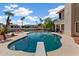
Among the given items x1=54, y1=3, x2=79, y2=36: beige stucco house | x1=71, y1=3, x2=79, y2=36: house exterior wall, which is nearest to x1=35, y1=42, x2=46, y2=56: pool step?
x1=54, y1=3, x2=79, y2=36: beige stucco house

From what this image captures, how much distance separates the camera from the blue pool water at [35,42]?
4.70 meters

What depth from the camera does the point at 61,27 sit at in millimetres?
4773

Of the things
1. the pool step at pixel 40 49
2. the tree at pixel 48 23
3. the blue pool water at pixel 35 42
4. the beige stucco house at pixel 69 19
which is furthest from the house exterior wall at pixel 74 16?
the pool step at pixel 40 49

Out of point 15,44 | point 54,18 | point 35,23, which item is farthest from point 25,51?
point 54,18

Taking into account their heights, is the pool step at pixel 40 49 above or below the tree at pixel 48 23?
below

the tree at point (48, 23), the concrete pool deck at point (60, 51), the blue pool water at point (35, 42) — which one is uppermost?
the tree at point (48, 23)

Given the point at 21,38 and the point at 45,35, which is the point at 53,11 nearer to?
the point at 45,35

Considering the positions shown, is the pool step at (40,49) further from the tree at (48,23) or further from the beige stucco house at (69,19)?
the beige stucco house at (69,19)

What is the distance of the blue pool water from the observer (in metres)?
4.70

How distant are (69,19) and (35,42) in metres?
0.86

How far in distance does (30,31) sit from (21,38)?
0.24 m

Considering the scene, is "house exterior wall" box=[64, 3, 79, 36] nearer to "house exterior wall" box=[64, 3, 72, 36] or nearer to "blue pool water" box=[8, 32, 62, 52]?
"house exterior wall" box=[64, 3, 72, 36]

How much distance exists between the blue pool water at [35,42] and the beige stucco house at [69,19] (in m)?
0.25

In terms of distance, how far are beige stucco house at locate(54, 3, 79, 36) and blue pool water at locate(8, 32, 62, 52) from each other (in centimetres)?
25
